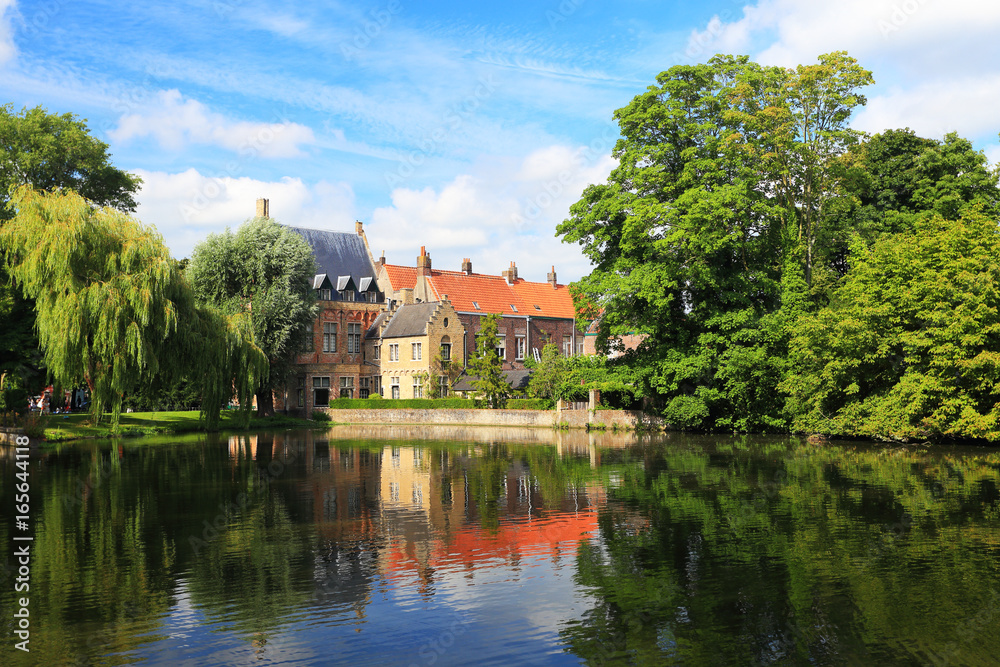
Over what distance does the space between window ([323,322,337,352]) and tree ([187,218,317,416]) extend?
29.9 feet

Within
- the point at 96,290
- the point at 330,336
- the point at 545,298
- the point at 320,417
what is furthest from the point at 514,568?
the point at 545,298

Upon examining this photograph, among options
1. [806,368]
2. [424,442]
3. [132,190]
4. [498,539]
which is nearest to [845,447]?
[806,368]

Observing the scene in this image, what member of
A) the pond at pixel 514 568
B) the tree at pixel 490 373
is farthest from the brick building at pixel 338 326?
the pond at pixel 514 568

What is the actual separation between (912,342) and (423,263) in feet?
159

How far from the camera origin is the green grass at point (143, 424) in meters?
40.9

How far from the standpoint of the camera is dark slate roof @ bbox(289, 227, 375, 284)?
7144 cm

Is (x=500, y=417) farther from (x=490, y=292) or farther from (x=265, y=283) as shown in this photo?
(x=490, y=292)

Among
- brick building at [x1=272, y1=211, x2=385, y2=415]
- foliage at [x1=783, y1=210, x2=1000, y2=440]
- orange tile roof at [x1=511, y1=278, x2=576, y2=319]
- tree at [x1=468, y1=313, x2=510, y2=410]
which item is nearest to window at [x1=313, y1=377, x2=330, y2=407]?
brick building at [x1=272, y1=211, x2=385, y2=415]

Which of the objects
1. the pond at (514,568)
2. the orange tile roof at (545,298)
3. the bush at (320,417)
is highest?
the orange tile roof at (545,298)

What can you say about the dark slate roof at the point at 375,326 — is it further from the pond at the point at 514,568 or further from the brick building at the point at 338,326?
the pond at the point at 514,568

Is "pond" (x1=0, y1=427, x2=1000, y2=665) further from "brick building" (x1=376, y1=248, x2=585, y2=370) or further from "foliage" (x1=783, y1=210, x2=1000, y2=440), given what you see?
"brick building" (x1=376, y1=248, x2=585, y2=370)

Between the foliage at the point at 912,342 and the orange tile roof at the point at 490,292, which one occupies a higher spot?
the orange tile roof at the point at 490,292

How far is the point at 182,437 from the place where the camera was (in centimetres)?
4316

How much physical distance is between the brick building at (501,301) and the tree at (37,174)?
25784 mm
